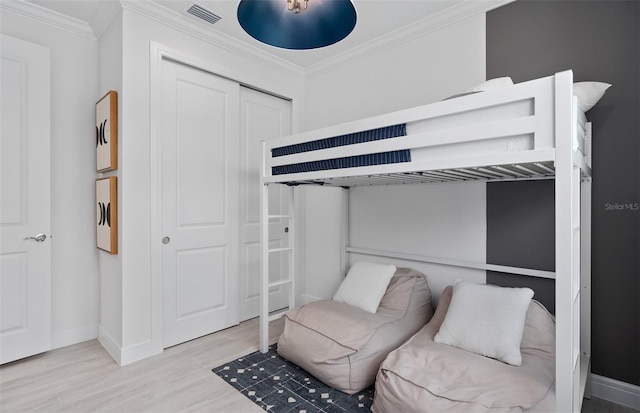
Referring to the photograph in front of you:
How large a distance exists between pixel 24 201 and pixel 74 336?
1128 millimetres

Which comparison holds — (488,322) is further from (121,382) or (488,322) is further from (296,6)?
(121,382)

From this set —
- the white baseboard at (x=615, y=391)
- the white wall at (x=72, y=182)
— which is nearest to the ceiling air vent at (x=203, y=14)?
the white wall at (x=72, y=182)

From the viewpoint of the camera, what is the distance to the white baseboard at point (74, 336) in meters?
2.61

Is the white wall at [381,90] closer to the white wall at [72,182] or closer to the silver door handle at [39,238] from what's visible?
the white wall at [72,182]

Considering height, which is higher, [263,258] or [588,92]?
[588,92]

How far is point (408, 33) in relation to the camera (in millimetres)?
2781

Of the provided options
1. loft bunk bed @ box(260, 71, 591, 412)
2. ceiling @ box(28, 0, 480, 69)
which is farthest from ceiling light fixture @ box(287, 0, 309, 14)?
ceiling @ box(28, 0, 480, 69)

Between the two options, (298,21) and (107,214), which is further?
(107,214)

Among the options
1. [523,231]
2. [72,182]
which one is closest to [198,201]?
[72,182]

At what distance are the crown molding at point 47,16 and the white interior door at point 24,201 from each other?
0.26 metres

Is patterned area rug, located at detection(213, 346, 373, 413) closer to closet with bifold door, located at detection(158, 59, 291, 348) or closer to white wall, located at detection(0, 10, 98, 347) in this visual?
closet with bifold door, located at detection(158, 59, 291, 348)

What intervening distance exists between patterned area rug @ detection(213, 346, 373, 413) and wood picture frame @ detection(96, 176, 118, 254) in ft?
3.92

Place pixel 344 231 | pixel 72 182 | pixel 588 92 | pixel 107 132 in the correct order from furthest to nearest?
pixel 344 231
pixel 72 182
pixel 107 132
pixel 588 92

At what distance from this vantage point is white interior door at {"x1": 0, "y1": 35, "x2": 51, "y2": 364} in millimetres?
2322
